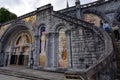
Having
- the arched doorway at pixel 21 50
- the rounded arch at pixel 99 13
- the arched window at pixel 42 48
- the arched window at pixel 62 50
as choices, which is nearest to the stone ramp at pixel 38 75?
the arched window at pixel 62 50

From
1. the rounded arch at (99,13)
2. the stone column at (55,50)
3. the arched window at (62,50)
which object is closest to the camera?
the arched window at (62,50)

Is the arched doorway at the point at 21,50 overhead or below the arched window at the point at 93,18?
below

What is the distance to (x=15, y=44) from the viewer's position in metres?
19.3

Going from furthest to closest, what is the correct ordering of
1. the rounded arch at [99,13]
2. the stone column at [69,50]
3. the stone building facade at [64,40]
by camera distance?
the rounded arch at [99,13]
the stone column at [69,50]
the stone building facade at [64,40]

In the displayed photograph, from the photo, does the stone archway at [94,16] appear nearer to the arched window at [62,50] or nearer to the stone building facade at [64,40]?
the stone building facade at [64,40]

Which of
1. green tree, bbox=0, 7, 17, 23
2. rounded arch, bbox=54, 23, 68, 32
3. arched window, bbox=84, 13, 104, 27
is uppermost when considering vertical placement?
green tree, bbox=0, 7, 17, 23

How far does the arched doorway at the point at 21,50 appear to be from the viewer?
1706 centimetres

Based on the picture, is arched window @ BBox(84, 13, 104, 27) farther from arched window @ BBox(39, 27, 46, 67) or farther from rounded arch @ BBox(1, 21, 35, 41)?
rounded arch @ BBox(1, 21, 35, 41)

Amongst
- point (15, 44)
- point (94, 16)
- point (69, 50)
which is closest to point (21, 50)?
point (15, 44)

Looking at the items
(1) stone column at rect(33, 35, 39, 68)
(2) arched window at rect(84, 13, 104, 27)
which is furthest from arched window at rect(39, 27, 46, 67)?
(2) arched window at rect(84, 13, 104, 27)

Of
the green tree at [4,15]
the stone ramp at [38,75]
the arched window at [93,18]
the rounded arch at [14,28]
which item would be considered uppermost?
the green tree at [4,15]

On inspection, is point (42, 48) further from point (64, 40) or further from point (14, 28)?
point (14, 28)

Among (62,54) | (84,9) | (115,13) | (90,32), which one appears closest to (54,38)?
(62,54)

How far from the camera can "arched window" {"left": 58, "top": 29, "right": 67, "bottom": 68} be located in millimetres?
11875
